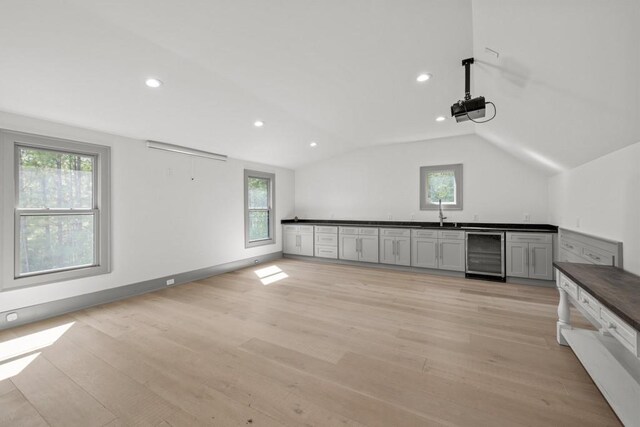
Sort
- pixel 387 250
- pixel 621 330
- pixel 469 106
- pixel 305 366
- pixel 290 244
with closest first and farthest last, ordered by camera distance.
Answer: pixel 621 330
pixel 305 366
pixel 469 106
pixel 387 250
pixel 290 244

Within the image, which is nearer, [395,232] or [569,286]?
[569,286]

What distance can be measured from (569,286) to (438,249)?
2.64 meters

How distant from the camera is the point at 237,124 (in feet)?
13.4

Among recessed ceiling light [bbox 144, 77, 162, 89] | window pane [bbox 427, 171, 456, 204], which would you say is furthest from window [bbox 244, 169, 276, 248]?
window pane [bbox 427, 171, 456, 204]

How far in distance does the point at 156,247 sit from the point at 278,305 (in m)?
2.25

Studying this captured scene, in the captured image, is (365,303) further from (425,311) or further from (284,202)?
(284,202)

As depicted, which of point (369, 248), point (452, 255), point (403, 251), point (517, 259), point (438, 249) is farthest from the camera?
point (369, 248)

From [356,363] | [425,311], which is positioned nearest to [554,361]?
[425,311]

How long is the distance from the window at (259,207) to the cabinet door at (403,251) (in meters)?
2.96

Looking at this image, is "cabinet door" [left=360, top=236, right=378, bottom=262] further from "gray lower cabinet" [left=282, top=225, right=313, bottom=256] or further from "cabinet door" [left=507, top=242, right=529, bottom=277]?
"cabinet door" [left=507, top=242, right=529, bottom=277]

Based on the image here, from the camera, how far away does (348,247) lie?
19.2 ft

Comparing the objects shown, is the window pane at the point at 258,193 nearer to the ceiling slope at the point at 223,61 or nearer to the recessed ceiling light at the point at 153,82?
the ceiling slope at the point at 223,61

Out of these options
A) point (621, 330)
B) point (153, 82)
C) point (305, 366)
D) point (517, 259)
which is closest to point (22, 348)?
point (305, 366)

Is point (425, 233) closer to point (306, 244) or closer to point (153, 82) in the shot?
point (306, 244)
